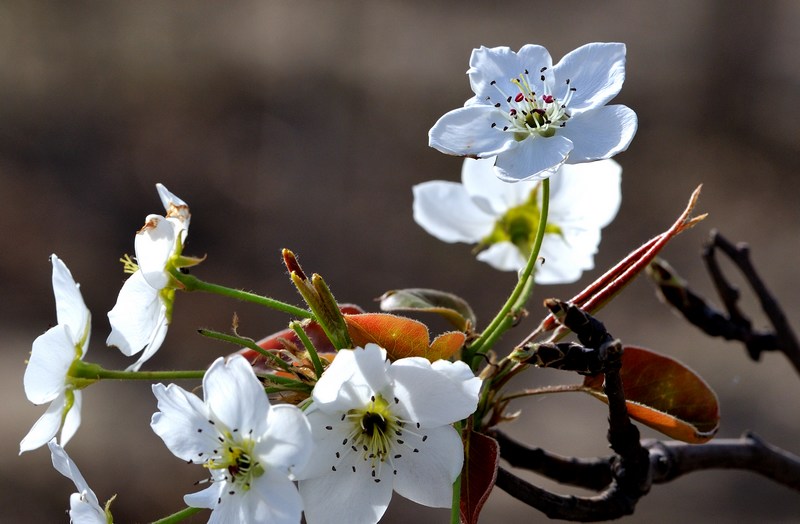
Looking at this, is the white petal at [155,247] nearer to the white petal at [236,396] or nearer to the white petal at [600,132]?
the white petal at [236,396]

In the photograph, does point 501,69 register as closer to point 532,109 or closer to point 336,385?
point 532,109

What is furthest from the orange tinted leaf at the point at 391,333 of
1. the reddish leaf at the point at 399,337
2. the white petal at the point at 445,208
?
the white petal at the point at 445,208

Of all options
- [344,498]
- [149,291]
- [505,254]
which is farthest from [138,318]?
[505,254]

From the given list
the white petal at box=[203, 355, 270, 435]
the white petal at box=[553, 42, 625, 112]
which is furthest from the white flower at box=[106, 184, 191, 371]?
the white petal at box=[553, 42, 625, 112]

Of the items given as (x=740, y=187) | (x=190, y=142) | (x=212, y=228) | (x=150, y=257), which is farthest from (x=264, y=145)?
(x=150, y=257)

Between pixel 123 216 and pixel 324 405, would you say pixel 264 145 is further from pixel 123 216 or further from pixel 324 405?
pixel 324 405

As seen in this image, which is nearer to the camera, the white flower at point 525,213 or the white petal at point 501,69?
the white petal at point 501,69
